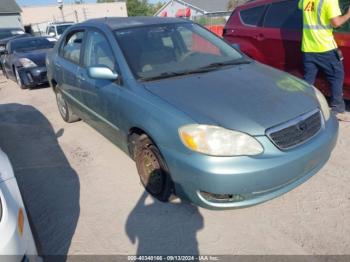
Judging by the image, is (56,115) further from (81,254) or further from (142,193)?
(81,254)

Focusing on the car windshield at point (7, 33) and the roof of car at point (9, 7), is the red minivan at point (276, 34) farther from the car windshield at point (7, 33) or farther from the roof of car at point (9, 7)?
the roof of car at point (9, 7)

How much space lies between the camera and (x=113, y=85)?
3398mm

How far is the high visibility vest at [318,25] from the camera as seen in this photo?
409 centimetres

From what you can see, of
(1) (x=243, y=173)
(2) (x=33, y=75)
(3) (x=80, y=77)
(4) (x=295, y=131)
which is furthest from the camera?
(2) (x=33, y=75)

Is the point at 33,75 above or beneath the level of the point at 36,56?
beneath

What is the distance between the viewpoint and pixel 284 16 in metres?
5.25

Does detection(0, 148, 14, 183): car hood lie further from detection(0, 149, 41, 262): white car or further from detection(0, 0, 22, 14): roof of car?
detection(0, 0, 22, 14): roof of car

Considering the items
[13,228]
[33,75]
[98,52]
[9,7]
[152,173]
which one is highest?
[98,52]

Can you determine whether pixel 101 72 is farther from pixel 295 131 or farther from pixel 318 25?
pixel 318 25

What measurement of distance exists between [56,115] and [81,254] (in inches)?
162

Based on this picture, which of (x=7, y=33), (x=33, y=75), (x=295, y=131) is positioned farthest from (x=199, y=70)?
(x=7, y=33)

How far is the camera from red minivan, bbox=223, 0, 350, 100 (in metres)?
4.63

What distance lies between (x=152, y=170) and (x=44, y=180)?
4.83 feet

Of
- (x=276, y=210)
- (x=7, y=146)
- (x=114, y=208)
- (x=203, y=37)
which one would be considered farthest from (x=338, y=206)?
(x=7, y=146)
